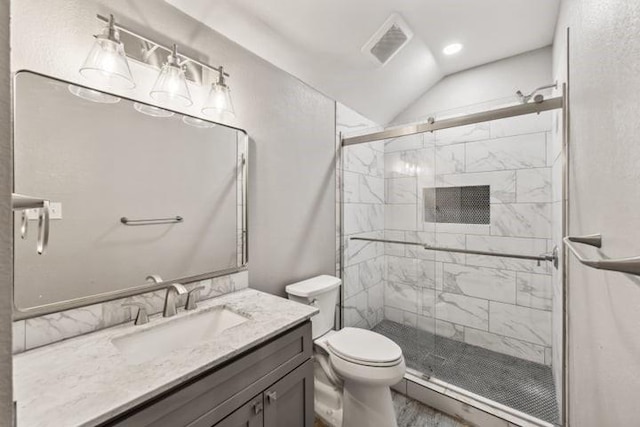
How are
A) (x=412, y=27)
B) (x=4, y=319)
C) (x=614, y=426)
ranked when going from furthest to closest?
(x=412, y=27)
(x=614, y=426)
(x=4, y=319)

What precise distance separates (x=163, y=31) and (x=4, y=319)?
58.1 inches

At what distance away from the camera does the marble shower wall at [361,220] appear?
2.55 metres

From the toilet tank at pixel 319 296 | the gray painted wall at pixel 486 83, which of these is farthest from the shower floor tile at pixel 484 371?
the gray painted wall at pixel 486 83

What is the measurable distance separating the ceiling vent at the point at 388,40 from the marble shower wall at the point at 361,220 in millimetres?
504

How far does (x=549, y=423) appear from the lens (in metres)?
1.60

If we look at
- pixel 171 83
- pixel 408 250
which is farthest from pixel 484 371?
pixel 171 83

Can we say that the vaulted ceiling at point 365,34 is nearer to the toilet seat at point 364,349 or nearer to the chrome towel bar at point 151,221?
the chrome towel bar at point 151,221

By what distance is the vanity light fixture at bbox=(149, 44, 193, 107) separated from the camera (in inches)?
49.9

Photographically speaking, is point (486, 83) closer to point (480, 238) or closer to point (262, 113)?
point (480, 238)

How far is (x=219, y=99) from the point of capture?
1479mm

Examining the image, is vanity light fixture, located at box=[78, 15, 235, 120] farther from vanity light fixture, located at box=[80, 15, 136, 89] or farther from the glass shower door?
the glass shower door

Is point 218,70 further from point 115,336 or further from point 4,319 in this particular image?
point 4,319

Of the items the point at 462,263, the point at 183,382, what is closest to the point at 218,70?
the point at 183,382

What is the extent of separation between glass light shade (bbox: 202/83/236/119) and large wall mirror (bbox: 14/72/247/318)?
0.08 meters
